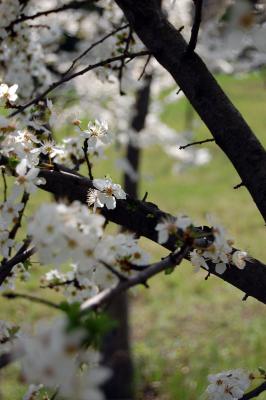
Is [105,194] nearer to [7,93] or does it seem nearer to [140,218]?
[140,218]

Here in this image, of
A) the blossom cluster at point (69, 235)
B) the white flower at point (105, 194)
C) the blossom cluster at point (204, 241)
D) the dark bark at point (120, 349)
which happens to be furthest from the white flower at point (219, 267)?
the dark bark at point (120, 349)

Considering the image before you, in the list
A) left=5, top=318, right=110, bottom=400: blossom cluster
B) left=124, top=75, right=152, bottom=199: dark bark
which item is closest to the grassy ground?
left=5, top=318, right=110, bottom=400: blossom cluster

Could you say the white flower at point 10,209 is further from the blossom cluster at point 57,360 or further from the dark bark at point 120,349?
the dark bark at point 120,349

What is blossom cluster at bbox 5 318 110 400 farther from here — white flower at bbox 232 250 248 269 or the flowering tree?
white flower at bbox 232 250 248 269

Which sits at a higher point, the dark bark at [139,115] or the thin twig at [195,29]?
the dark bark at [139,115]

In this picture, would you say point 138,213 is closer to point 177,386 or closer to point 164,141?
point 177,386

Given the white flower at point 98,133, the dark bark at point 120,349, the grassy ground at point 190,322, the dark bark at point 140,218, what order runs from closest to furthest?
the dark bark at point 140,218
the white flower at point 98,133
the dark bark at point 120,349
the grassy ground at point 190,322

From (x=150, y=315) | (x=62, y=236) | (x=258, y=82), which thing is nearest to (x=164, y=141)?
(x=150, y=315)
